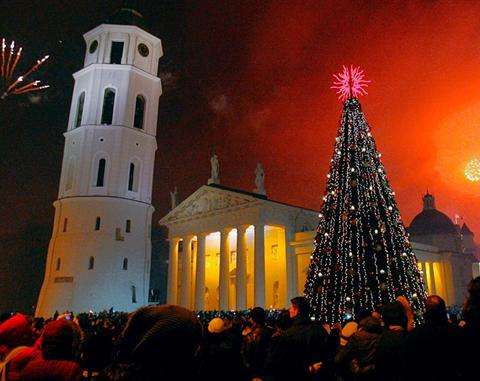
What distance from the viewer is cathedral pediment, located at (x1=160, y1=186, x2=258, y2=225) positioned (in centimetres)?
4053

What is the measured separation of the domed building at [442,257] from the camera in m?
52.7

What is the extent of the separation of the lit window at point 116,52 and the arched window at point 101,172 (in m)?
11.4

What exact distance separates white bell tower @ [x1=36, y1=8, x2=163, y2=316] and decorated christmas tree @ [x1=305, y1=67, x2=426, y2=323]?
2841 centimetres

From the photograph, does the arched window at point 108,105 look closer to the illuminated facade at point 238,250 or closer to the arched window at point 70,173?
the arched window at point 70,173

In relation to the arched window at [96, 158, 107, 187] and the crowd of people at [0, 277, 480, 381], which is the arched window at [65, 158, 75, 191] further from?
the crowd of people at [0, 277, 480, 381]

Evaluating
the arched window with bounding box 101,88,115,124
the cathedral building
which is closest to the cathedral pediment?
the cathedral building

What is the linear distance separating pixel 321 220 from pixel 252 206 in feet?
73.3

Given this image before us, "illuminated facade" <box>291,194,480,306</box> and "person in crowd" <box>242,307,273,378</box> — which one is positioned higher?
"illuminated facade" <box>291,194,480,306</box>

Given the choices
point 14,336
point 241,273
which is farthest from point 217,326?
point 241,273

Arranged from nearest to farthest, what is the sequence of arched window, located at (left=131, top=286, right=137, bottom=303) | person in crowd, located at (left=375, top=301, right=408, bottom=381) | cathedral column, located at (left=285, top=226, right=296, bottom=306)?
person in crowd, located at (left=375, top=301, right=408, bottom=381)
cathedral column, located at (left=285, top=226, right=296, bottom=306)
arched window, located at (left=131, top=286, right=137, bottom=303)

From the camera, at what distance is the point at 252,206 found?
129ft

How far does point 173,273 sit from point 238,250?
34.2 ft

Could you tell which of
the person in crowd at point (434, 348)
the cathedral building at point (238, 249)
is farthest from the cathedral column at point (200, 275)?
the person in crowd at point (434, 348)

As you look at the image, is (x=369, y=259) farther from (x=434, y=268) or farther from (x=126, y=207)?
(x=434, y=268)
